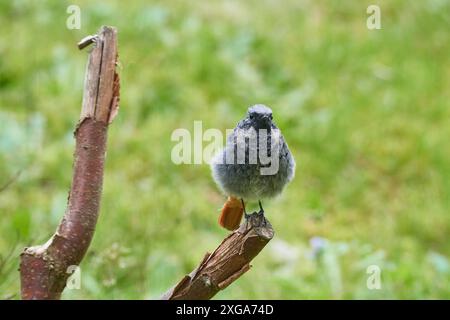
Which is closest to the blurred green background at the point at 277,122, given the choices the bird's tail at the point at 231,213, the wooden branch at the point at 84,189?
the bird's tail at the point at 231,213

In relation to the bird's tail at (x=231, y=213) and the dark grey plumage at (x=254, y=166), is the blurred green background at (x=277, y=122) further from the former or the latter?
the dark grey plumage at (x=254, y=166)

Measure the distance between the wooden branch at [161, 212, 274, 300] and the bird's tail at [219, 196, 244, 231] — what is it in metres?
0.95

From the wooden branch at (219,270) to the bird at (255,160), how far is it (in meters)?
0.61

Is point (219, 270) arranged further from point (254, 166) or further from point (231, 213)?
point (231, 213)

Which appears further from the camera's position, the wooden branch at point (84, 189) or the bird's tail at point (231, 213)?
the bird's tail at point (231, 213)

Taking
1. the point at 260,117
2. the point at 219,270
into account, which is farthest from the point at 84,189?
the point at 260,117

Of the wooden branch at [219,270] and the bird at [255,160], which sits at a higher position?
the bird at [255,160]

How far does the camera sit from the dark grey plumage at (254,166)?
10.9 feet

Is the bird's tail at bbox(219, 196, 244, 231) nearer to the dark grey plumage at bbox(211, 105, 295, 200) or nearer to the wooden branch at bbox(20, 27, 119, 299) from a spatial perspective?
the dark grey plumage at bbox(211, 105, 295, 200)

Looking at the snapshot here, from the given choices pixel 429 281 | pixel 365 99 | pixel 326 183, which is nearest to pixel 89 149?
pixel 429 281

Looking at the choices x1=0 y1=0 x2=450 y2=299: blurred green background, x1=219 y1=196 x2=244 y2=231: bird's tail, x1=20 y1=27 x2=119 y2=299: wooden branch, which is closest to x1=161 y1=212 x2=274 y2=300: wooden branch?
x1=20 y1=27 x2=119 y2=299: wooden branch

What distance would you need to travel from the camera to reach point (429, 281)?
496 cm

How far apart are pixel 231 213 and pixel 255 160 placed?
0.39 metres

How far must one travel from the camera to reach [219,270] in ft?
8.42
